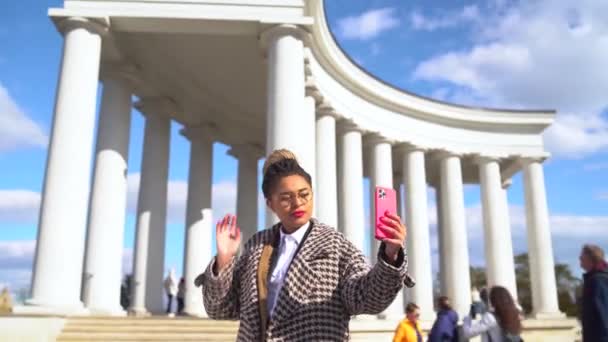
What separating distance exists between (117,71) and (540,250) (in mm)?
96136

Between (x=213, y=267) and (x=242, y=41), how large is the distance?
7067cm

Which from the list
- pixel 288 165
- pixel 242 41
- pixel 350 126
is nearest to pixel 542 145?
pixel 350 126

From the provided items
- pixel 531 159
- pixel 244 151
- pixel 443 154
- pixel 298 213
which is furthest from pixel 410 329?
pixel 531 159

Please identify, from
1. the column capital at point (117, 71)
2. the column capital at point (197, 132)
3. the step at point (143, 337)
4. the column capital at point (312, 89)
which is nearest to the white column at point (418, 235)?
the column capital at point (312, 89)

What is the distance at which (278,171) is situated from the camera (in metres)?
11.9

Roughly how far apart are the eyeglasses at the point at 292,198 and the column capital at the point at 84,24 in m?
61.0

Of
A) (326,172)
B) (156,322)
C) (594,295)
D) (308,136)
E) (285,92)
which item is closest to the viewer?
(594,295)

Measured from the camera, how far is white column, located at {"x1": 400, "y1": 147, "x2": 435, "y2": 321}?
106m

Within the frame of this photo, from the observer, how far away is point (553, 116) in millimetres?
129000

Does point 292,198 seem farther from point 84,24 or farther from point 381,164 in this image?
point 381,164

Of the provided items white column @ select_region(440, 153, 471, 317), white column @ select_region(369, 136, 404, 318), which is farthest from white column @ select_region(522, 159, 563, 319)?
white column @ select_region(369, 136, 404, 318)

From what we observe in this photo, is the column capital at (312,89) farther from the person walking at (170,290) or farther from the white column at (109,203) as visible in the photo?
the person walking at (170,290)

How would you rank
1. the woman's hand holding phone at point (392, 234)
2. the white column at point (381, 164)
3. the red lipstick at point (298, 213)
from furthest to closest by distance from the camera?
the white column at point (381, 164), the red lipstick at point (298, 213), the woman's hand holding phone at point (392, 234)

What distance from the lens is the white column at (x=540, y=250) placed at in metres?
115
